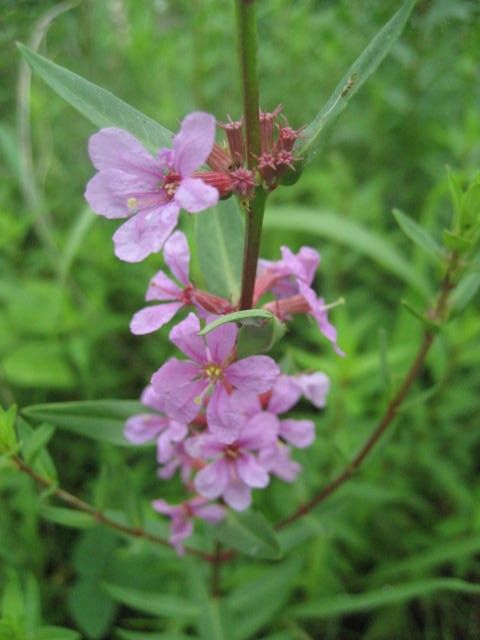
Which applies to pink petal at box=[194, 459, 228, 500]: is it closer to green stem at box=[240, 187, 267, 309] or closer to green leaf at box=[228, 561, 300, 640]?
green stem at box=[240, 187, 267, 309]

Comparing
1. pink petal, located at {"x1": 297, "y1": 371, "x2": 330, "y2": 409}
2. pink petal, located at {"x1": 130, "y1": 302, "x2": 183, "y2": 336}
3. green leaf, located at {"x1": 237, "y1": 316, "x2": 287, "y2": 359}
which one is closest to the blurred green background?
pink petal, located at {"x1": 297, "y1": 371, "x2": 330, "y2": 409}

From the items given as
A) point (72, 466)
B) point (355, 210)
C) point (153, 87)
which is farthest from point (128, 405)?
point (153, 87)

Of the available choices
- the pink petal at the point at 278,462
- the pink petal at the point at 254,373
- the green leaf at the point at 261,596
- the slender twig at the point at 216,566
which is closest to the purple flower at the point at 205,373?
the pink petal at the point at 254,373

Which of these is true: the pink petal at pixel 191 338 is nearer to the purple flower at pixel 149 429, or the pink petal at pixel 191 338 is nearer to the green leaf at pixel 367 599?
the purple flower at pixel 149 429

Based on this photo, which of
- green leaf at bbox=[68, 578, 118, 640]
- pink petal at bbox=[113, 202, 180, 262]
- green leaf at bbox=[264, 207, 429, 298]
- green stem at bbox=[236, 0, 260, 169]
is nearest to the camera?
green stem at bbox=[236, 0, 260, 169]

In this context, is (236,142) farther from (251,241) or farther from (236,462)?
(236,462)
